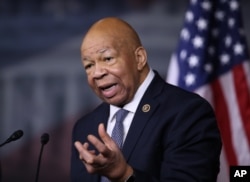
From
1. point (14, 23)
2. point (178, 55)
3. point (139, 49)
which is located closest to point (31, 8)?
point (14, 23)

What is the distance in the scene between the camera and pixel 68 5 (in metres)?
3.88

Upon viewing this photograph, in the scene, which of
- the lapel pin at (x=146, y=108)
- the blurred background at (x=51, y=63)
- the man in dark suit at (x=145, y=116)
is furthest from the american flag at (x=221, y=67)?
the lapel pin at (x=146, y=108)

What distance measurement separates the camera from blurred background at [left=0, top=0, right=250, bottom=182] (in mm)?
3793

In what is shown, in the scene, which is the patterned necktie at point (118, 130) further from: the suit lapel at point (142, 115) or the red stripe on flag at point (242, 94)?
the red stripe on flag at point (242, 94)

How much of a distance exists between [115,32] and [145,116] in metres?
0.34

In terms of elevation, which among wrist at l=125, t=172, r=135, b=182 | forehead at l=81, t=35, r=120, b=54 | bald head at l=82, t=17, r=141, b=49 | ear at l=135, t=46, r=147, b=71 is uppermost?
bald head at l=82, t=17, r=141, b=49

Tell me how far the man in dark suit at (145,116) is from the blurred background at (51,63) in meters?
1.34

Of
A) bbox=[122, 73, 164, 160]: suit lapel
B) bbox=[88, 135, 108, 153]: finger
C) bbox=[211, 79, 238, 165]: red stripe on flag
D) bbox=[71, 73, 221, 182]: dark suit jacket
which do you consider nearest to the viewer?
bbox=[88, 135, 108, 153]: finger

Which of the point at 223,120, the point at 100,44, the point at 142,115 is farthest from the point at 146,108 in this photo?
the point at 223,120

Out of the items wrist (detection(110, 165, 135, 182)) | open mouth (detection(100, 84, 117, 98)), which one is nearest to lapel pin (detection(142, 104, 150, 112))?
open mouth (detection(100, 84, 117, 98))

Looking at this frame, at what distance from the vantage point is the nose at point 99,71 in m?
2.24

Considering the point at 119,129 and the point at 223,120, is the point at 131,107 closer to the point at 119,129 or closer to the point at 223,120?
the point at 119,129

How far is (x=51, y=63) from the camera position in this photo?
3.85 metres

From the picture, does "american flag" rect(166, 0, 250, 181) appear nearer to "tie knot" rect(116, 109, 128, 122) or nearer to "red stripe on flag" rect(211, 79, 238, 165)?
"red stripe on flag" rect(211, 79, 238, 165)
